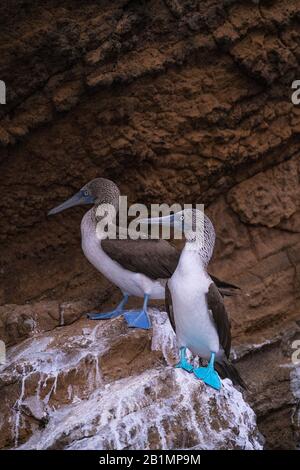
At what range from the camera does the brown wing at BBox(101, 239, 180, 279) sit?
714 centimetres

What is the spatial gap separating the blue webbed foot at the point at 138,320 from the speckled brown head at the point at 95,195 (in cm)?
126

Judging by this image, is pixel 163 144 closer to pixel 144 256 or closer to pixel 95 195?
pixel 95 195

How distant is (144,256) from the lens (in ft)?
23.5

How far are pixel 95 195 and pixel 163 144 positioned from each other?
103cm

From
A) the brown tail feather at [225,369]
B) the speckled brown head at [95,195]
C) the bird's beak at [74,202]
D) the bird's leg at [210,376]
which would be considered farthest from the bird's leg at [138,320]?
the bird's beak at [74,202]

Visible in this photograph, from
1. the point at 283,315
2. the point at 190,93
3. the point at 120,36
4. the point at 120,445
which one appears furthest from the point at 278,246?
the point at 120,445

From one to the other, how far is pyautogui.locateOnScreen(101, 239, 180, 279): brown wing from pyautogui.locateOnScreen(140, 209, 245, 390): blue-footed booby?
3.36 ft

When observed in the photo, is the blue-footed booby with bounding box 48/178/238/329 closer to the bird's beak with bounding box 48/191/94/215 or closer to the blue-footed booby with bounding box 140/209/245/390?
the bird's beak with bounding box 48/191/94/215

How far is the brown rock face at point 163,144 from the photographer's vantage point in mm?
7531

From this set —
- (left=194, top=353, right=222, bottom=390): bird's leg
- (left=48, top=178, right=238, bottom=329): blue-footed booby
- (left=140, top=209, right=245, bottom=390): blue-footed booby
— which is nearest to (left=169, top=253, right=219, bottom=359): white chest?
(left=140, top=209, right=245, bottom=390): blue-footed booby

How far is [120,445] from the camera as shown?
16.9 ft

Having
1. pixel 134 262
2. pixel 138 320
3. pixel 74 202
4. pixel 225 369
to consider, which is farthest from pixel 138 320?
pixel 74 202

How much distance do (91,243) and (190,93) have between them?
203cm

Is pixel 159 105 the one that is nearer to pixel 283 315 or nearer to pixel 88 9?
pixel 88 9
